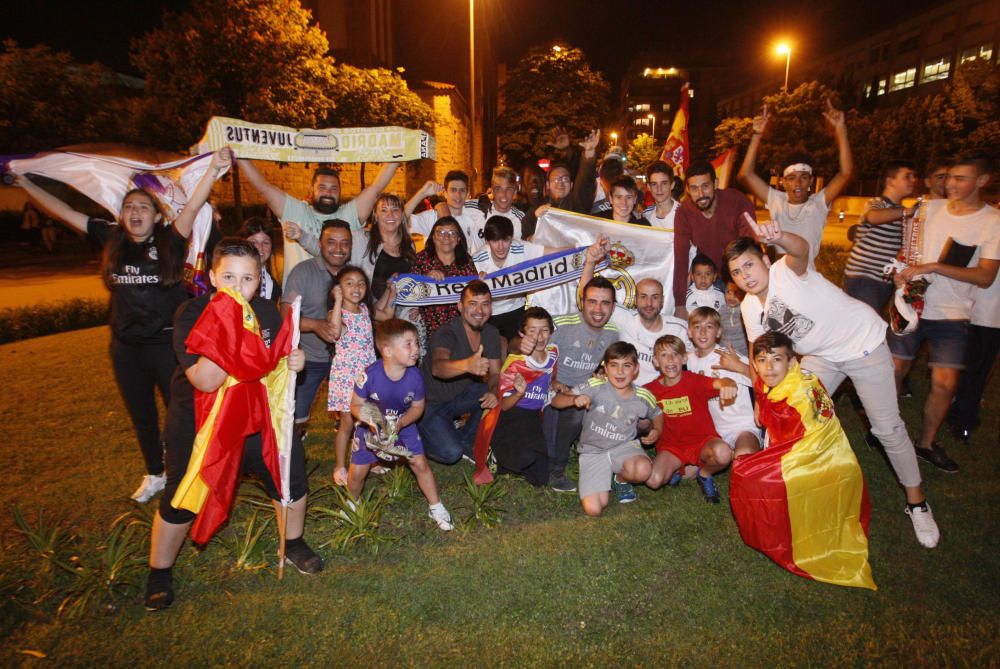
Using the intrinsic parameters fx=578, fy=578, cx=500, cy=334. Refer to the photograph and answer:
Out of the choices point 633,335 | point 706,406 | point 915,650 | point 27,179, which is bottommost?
point 915,650

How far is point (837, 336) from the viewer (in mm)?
3818

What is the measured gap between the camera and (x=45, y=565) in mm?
3451

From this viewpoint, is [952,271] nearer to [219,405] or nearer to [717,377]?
[717,377]

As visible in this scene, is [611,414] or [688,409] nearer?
[611,414]

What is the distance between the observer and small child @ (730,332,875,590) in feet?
11.4

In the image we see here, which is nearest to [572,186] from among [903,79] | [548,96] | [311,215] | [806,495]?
[311,215]

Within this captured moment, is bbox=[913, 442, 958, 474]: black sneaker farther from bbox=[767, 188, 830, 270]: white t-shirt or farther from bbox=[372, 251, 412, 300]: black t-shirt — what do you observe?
bbox=[372, 251, 412, 300]: black t-shirt

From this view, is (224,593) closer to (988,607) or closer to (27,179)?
(27,179)

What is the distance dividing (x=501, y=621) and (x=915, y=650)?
6.93 feet

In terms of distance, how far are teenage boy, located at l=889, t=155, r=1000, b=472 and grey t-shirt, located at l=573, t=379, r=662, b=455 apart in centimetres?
235

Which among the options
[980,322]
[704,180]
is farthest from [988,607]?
[704,180]

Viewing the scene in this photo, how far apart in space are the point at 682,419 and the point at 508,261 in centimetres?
224

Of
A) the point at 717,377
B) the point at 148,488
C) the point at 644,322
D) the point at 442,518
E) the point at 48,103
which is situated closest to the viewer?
the point at 442,518

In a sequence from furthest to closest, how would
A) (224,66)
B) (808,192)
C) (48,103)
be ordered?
(48,103), (224,66), (808,192)
